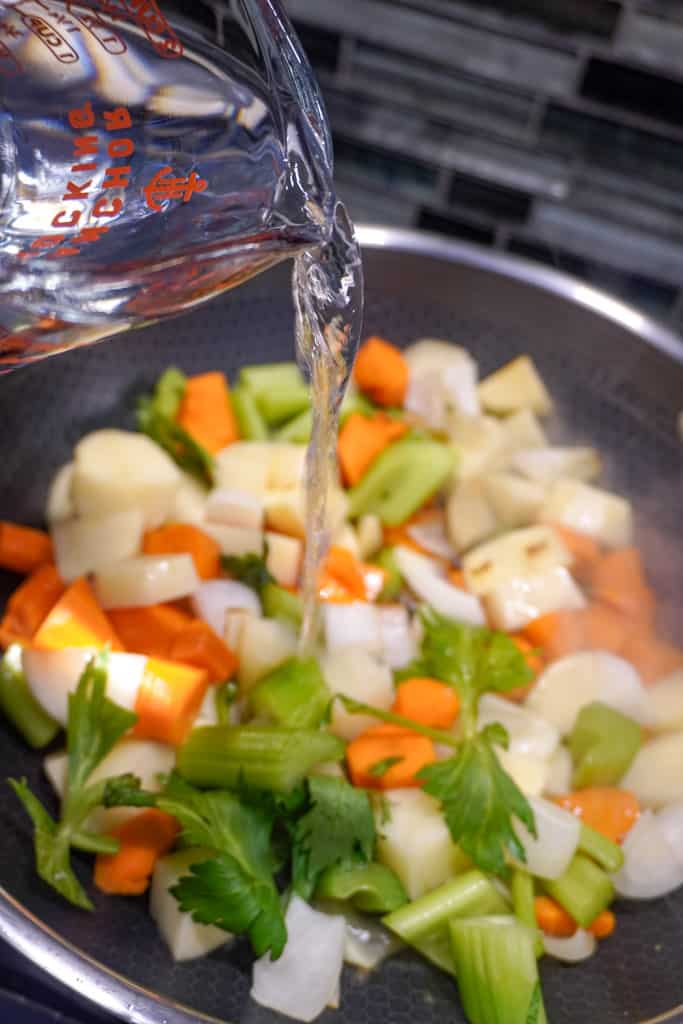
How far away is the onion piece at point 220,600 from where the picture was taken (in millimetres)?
1197

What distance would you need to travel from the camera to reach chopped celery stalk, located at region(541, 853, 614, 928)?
992 millimetres

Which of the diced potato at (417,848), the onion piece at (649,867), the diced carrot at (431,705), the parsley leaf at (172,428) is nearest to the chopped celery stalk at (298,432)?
the parsley leaf at (172,428)

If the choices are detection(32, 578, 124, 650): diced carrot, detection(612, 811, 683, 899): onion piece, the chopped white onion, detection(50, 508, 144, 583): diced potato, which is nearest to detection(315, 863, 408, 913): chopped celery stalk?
the chopped white onion

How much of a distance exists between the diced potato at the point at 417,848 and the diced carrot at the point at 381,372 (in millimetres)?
637

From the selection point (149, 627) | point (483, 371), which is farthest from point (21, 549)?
point (483, 371)

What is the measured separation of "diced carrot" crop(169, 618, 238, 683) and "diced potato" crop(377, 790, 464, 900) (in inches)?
9.4

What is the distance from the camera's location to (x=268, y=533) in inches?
52.2

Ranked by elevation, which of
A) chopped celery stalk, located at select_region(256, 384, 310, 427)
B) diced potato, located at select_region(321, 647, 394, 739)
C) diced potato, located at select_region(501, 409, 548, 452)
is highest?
diced potato, located at select_region(501, 409, 548, 452)

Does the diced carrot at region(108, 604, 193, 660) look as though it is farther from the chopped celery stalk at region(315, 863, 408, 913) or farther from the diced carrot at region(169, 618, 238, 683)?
the chopped celery stalk at region(315, 863, 408, 913)

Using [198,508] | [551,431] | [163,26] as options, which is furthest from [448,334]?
[163,26]

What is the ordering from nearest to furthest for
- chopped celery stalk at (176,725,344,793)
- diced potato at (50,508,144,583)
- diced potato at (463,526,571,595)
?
1. chopped celery stalk at (176,725,344,793)
2. diced potato at (50,508,144,583)
3. diced potato at (463,526,571,595)

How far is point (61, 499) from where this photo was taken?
1.27 m

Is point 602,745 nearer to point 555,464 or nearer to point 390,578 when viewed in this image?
point 390,578

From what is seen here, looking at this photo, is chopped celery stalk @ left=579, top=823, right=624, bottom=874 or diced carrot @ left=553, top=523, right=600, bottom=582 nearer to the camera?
chopped celery stalk @ left=579, top=823, right=624, bottom=874
